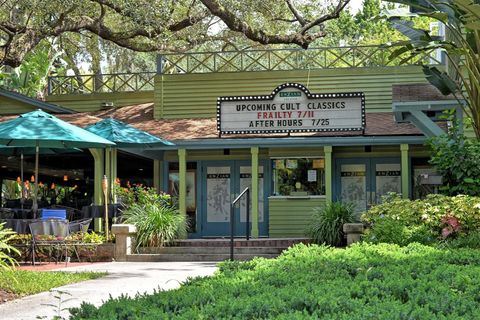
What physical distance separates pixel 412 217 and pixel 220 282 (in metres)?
7.15

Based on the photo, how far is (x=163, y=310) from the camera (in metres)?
4.36

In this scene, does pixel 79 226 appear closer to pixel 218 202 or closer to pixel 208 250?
pixel 208 250

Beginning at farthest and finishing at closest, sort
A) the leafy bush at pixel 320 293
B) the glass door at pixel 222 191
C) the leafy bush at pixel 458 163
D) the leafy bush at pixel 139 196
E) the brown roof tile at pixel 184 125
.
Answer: the glass door at pixel 222 191 → the brown roof tile at pixel 184 125 → the leafy bush at pixel 139 196 → the leafy bush at pixel 458 163 → the leafy bush at pixel 320 293

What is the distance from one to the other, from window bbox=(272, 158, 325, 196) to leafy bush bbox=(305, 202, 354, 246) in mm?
2244

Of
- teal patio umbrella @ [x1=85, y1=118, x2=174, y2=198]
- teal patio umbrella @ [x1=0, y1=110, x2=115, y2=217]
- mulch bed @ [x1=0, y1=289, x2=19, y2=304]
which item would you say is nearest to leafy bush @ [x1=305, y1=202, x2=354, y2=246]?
teal patio umbrella @ [x1=85, y1=118, x2=174, y2=198]

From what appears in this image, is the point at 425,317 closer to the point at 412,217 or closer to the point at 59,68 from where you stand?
the point at 412,217

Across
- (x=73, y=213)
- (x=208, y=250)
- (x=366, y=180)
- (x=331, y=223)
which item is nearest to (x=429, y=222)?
(x=331, y=223)

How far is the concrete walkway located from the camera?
26.6 feet

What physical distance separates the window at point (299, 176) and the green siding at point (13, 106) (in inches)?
290

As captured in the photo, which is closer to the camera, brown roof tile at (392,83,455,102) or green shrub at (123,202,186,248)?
green shrub at (123,202,186,248)

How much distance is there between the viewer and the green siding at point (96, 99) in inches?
904

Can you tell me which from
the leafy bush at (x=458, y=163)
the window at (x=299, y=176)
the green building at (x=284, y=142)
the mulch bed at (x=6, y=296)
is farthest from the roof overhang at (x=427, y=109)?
the mulch bed at (x=6, y=296)

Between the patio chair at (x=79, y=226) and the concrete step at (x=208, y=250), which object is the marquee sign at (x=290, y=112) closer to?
the concrete step at (x=208, y=250)

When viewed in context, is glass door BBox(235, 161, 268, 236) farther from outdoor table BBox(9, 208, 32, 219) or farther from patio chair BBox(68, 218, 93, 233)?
outdoor table BBox(9, 208, 32, 219)
